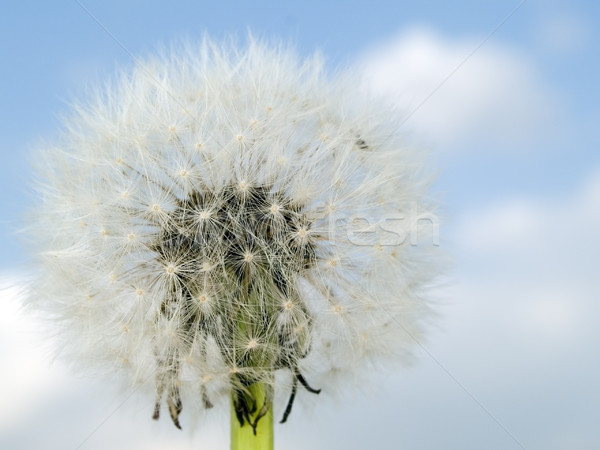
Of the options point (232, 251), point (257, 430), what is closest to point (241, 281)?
point (232, 251)

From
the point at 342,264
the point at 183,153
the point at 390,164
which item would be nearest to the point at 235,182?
the point at 183,153

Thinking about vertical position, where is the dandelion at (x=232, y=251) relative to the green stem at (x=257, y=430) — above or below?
above

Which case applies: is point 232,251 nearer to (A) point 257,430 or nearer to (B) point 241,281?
(B) point 241,281

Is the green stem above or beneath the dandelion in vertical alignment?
beneath
